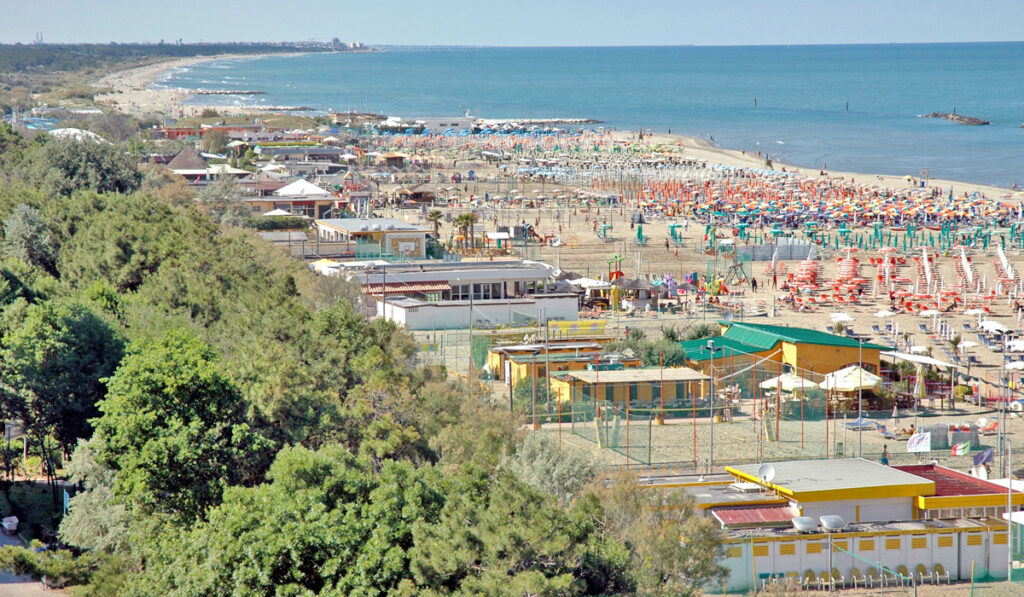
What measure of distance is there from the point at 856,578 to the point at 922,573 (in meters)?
0.90

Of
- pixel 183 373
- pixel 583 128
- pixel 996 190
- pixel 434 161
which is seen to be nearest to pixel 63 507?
pixel 183 373

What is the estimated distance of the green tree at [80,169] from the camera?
4531cm

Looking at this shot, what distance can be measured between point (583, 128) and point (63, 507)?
3448 inches

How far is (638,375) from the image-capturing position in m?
22.8

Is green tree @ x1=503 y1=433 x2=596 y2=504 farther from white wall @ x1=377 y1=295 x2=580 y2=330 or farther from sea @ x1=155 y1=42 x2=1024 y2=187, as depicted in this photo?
sea @ x1=155 y1=42 x2=1024 y2=187

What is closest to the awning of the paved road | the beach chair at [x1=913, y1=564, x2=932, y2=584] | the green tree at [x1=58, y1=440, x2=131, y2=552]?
the green tree at [x1=58, y1=440, x2=131, y2=552]

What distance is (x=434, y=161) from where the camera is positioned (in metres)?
76.6

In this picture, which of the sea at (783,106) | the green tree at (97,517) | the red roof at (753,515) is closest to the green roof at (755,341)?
the red roof at (753,515)

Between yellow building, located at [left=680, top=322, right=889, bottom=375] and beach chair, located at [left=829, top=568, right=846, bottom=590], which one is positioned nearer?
beach chair, located at [left=829, top=568, right=846, bottom=590]

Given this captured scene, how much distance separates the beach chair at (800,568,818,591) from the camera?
1416 cm

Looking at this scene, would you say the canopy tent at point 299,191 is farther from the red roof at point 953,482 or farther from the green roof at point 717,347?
the red roof at point 953,482

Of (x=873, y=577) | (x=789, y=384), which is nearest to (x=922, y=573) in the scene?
(x=873, y=577)

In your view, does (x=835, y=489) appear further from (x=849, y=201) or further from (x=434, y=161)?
(x=434, y=161)

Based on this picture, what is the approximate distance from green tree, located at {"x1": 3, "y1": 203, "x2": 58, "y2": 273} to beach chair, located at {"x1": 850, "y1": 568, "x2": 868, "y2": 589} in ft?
77.1
